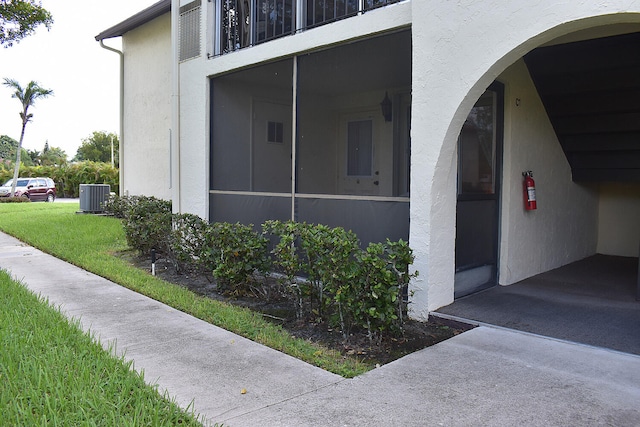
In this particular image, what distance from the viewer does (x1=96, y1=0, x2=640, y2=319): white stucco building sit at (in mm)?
4246

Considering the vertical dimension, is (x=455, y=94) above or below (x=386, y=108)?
below

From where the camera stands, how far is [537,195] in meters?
5.99

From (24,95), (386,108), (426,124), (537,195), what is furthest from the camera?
(24,95)

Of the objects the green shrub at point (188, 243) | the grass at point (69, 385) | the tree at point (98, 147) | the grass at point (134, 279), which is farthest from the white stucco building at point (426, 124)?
the tree at point (98, 147)

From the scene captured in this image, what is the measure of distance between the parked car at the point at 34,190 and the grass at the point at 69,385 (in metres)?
24.5

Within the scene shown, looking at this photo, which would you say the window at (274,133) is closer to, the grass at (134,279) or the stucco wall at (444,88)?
the grass at (134,279)

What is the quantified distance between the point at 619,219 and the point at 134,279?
7.16 meters

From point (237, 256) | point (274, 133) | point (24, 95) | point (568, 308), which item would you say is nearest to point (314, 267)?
point (237, 256)

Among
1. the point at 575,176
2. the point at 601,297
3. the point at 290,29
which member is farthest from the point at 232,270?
the point at 575,176

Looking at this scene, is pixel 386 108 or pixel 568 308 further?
pixel 386 108

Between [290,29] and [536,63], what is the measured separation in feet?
9.70

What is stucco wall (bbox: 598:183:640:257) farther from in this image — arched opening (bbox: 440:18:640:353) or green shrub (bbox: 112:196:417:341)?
green shrub (bbox: 112:196:417:341)

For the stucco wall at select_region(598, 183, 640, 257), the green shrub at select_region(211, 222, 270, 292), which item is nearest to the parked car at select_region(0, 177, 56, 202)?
the green shrub at select_region(211, 222, 270, 292)

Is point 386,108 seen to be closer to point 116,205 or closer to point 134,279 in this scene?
point 134,279
